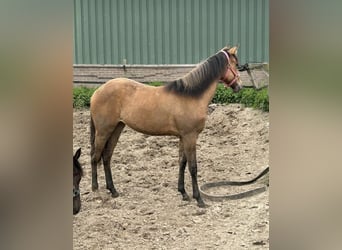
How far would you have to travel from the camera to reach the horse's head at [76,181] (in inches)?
103

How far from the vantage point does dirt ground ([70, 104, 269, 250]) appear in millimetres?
2594

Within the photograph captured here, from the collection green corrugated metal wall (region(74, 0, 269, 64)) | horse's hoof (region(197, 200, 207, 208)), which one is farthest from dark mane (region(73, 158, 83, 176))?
horse's hoof (region(197, 200, 207, 208))

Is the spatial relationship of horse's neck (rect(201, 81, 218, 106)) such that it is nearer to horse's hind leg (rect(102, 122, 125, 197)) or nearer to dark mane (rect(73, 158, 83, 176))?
horse's hind leg (rect(102, 122, 125, 197))

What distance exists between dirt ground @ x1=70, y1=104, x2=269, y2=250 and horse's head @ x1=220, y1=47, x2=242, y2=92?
0.31 feet

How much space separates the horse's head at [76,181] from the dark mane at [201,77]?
0.54m

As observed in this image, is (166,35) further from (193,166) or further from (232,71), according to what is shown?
(193,166)

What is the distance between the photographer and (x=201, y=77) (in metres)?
2.57

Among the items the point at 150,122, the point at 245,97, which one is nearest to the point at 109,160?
the point at 150,122

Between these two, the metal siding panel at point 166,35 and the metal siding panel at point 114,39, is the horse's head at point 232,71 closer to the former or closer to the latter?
the metal siding panel at point 166,35

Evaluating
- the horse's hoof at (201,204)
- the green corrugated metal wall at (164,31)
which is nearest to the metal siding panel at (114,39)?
the green corrugated metal wall at (164,31)

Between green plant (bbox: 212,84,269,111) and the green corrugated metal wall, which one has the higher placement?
the green corrugated metal wall

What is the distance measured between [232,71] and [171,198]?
25.0 inches

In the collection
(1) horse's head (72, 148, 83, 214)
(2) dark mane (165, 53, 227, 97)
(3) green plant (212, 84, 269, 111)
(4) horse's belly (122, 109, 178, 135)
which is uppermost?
(2) dark mane (165, 53, 227, 97)
